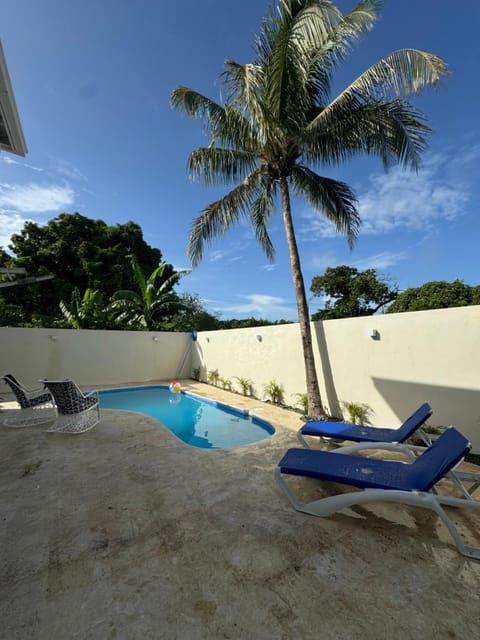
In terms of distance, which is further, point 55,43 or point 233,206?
point 233,206

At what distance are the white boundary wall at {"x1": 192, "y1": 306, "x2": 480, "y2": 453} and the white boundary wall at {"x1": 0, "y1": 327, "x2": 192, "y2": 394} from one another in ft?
23.1

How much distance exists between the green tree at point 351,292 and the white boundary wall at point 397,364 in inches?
818

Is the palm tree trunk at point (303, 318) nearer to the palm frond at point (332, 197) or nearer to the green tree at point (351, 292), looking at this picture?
the palm frond at point (332, 197)

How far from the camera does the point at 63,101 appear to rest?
7.79m

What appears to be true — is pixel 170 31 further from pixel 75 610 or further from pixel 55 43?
pixel 75 610

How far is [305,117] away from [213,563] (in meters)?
8.26

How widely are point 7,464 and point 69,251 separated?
1945 centimetres

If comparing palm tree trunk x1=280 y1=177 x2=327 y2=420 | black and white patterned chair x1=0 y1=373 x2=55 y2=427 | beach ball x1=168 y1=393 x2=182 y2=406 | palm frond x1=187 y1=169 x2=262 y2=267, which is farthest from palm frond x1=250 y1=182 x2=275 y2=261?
black and white patterned chair x1=0 y1=373 x2=55 y2=427

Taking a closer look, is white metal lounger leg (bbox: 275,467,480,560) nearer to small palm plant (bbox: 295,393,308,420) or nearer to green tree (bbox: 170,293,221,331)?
small palm plant (bbox: 295,393,308,420)

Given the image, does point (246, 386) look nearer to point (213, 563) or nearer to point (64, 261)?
point (213, 563)

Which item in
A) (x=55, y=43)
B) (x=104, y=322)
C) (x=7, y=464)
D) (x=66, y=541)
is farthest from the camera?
(x=104, y=322)

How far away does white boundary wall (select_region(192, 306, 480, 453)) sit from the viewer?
476 centimetres

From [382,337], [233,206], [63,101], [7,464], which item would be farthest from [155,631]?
[63,101]

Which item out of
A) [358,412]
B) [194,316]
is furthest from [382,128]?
[194,316]
